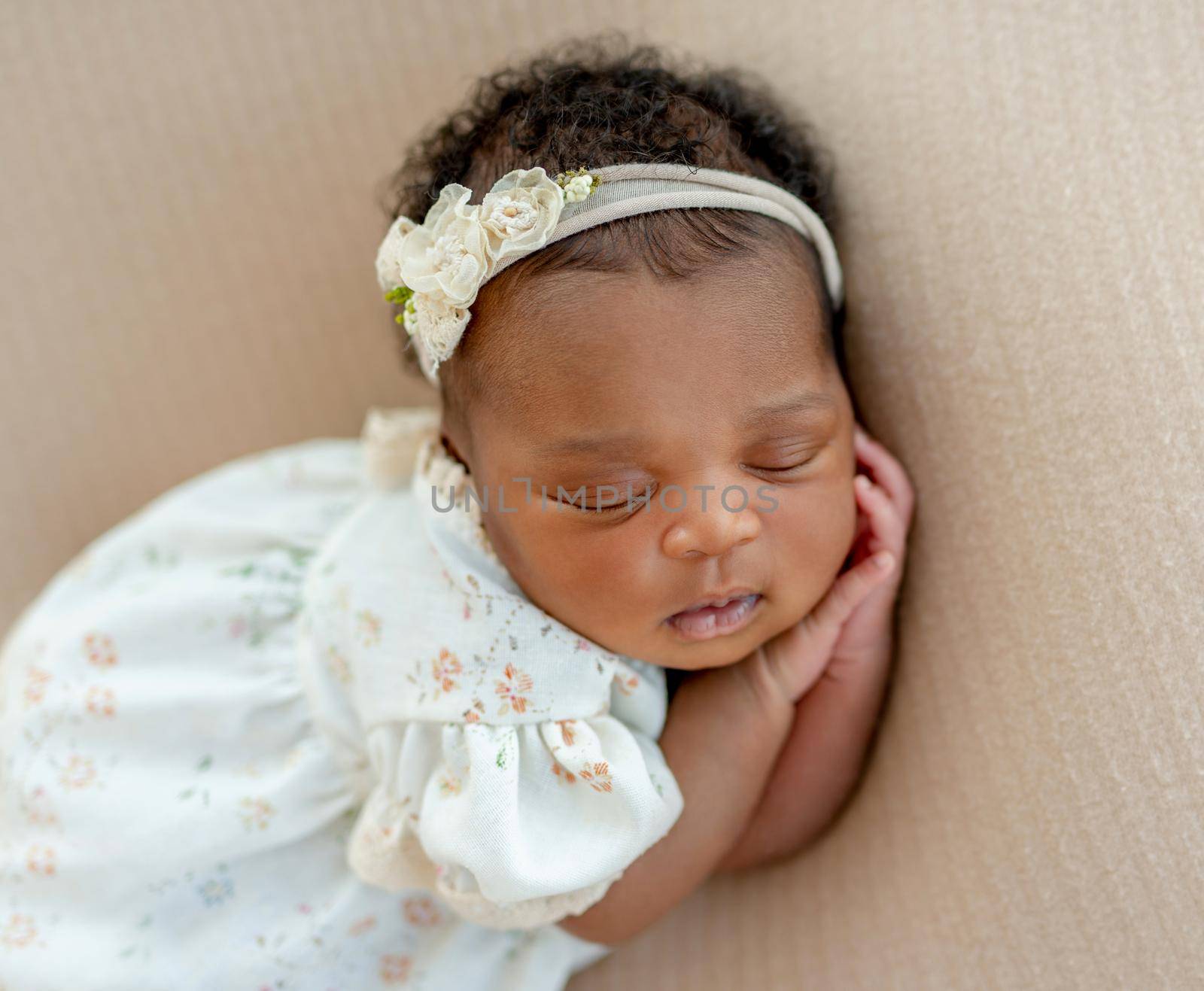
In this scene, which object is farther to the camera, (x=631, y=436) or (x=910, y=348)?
(x=910, y=348)

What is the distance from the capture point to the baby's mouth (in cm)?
99

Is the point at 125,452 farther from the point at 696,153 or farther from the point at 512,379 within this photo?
the point at 696,153

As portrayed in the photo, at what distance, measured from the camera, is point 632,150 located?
36.5 inches

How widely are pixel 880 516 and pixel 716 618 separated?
0.73 feet

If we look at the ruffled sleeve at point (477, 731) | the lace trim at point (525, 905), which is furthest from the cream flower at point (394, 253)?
the lace trim at point (525, 905)

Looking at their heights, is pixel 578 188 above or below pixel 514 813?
above

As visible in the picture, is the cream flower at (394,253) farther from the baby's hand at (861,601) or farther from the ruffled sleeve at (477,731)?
the baby's hand at (861,601)

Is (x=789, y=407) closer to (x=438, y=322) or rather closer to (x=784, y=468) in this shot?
(x=784, y=468)

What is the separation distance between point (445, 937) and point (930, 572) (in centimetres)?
70

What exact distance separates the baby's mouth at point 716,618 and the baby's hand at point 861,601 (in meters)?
0.12

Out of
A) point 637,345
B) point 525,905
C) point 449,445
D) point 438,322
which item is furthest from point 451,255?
point 525,905

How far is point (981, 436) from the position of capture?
997 millimetres

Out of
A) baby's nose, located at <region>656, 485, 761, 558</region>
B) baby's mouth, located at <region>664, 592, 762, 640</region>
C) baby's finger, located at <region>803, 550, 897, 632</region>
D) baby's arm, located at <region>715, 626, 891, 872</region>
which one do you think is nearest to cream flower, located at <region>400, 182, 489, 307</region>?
baby's nose, located at <region>656, 485, 761, 558</region>

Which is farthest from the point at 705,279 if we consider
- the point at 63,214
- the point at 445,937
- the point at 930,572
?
the point at 63,214
